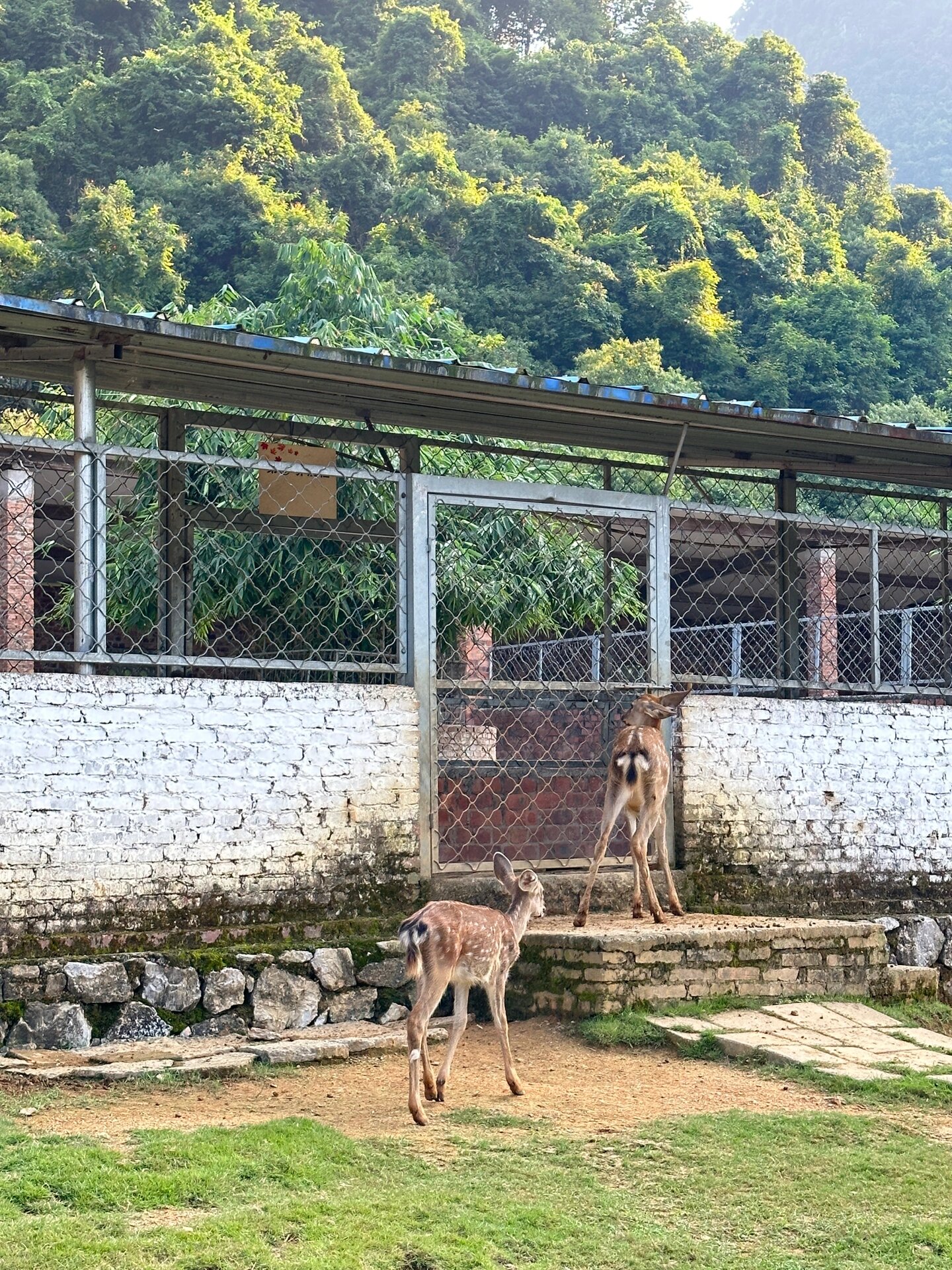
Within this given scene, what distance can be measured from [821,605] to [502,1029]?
11219 mm

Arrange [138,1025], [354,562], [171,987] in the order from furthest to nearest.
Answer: [354,562] → [171,987] → [138,1025]

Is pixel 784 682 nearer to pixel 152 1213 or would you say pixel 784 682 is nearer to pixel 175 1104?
pixel 175 1104

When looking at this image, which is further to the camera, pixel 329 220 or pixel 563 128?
pixel 563 128

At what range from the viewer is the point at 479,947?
6.94 metres

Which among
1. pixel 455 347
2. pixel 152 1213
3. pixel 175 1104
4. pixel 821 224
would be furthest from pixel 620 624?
pixel 821 224

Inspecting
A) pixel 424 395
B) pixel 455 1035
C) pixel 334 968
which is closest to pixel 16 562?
pixel 424 395

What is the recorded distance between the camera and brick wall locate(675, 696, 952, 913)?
1001 cm

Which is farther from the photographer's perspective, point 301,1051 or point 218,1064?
point 301,1051

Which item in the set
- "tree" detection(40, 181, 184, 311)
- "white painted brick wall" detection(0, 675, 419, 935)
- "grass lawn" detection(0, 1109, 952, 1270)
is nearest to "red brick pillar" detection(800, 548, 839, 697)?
"white painted brick wall" detection(0, 675, 419, 935)

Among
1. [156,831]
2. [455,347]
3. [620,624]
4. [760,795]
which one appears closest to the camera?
[156,831]

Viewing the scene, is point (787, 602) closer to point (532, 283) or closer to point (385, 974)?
point (385, 974)

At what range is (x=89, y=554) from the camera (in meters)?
8.05

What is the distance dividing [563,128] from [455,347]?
30.0 metres

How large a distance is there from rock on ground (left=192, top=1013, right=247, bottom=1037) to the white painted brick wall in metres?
0.57
